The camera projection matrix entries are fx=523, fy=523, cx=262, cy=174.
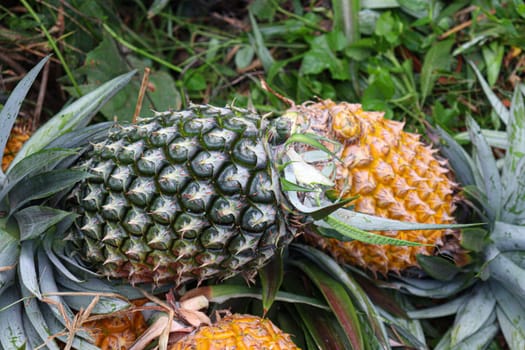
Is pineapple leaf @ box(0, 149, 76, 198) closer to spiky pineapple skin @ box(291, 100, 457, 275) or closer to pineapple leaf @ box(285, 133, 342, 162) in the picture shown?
pineapple leaf @ box(285, 133, 342, 162)

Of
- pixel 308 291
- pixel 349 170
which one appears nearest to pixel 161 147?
pixel 349 170

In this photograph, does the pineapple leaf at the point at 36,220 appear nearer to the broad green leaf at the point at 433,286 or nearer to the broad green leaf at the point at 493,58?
the broad green leaf at the point at 433,286

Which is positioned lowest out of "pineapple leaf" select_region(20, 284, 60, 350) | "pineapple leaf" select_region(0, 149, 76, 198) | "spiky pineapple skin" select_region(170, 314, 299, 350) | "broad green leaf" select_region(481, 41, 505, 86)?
"spiky pineapple skin" select_region(170, 314, 299, 350)

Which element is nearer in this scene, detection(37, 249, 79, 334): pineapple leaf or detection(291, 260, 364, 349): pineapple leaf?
detection(37, 249, 79, 334): pineapple leaf

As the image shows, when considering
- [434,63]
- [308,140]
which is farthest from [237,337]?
[434,63]

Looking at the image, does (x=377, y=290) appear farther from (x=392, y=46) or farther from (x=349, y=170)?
(x=392, y=46)

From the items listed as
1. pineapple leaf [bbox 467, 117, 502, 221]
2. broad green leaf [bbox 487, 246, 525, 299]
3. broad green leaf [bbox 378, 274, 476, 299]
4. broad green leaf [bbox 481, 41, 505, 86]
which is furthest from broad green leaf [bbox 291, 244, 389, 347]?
broad green leaf [bbox 481, 41, 505, 86]

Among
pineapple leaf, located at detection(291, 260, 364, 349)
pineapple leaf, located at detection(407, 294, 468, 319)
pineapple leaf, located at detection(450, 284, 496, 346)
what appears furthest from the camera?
pineapple leaf, located at detection(407, 294, 468, 319)
